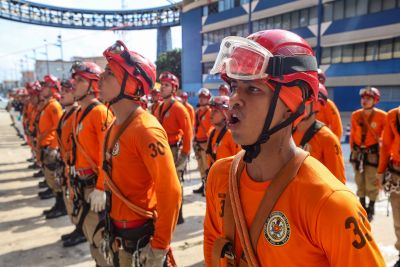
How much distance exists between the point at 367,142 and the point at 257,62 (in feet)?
21.0

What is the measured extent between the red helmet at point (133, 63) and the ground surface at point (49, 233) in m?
3.03

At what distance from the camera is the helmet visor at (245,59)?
1656 millimetres

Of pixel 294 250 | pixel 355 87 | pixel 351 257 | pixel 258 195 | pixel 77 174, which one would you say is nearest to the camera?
pixel 351 257

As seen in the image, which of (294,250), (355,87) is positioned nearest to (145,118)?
(294,250)

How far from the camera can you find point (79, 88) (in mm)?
4844

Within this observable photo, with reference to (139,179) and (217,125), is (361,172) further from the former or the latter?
(139,179)

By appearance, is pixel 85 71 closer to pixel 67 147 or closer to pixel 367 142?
pixel 67 147

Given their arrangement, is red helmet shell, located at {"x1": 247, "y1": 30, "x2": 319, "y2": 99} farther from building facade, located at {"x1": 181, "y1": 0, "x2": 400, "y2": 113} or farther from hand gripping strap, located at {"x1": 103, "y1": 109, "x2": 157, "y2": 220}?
building facade, located at {"x1": 181, "y1": 0, "x2": 400, "y2": 113}

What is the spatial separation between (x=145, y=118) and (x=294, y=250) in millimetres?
2166

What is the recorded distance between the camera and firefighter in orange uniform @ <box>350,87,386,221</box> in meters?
6.97

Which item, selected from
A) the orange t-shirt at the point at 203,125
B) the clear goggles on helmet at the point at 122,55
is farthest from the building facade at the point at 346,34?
the clear goggles on helmet at the point at 122,55

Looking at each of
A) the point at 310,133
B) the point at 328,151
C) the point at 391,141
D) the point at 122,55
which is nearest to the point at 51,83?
the point at 122,55

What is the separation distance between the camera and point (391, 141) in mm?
5023

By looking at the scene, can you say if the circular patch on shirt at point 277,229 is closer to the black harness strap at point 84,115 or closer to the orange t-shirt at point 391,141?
the black harness strap at point 84,115
